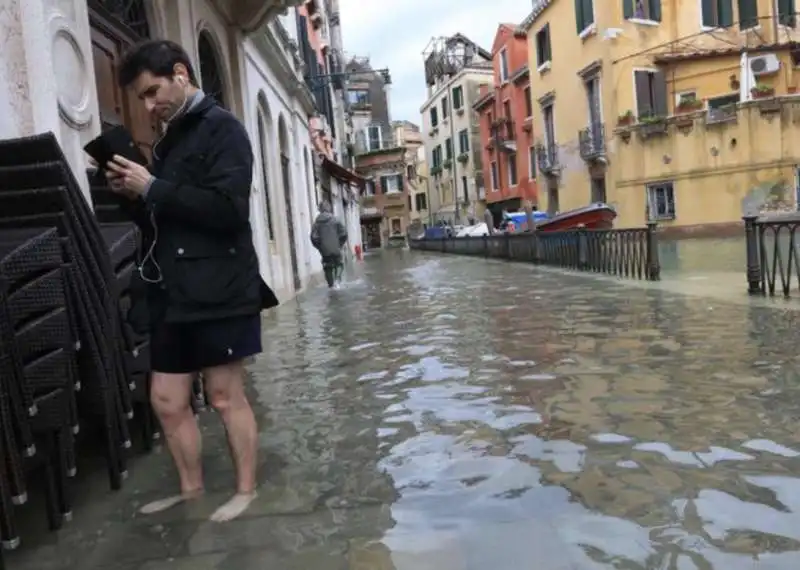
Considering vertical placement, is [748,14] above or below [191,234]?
above

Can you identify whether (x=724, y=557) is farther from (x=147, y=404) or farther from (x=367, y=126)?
(x=367, y=126)

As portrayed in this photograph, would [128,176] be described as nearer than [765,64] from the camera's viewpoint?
Yes

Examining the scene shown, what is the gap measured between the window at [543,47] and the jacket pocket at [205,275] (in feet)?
112

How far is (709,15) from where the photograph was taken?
2956cm

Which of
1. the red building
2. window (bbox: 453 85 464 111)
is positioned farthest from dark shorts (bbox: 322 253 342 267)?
window (bbox: 453 85 464 111)

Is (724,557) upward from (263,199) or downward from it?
downward

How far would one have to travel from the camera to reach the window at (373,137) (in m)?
65.6

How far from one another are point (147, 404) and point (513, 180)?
42058 millimetres

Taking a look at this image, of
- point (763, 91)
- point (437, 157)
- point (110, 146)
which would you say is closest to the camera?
point (110, 146)

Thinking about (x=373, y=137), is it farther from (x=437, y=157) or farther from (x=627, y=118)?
(x=627, y=118)

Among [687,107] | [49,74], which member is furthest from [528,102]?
[49,74]

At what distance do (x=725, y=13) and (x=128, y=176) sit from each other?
31942 mm

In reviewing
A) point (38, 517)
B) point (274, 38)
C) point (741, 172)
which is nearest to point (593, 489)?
point (38, 517)

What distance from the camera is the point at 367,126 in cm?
6581
